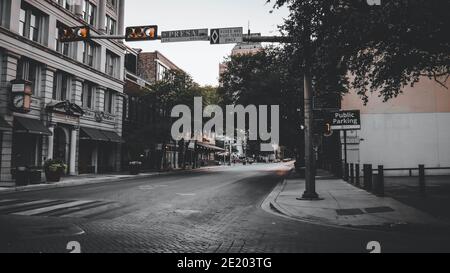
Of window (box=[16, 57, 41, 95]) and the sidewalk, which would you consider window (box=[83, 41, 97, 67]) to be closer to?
window (box=[16, 57, 41, 95])

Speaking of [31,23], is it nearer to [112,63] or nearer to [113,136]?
[112,63]

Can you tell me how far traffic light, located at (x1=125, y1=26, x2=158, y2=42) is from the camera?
1324 centimetres

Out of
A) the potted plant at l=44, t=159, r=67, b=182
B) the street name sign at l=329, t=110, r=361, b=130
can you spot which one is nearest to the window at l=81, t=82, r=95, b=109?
the potted plant at l=44, t=159, r=67, b=182

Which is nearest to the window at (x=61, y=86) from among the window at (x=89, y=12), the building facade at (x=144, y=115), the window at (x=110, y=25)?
the window at (x=89, y=12)

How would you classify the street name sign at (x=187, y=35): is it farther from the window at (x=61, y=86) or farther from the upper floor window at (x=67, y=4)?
the upper floor window at (x=67, y=4)

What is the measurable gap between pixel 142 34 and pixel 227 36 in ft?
9.21

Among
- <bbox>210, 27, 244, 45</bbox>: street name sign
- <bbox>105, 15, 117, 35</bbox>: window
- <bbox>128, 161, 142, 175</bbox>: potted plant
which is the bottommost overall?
<bbox>128, 161, 142, 175</bbox>: potted plant

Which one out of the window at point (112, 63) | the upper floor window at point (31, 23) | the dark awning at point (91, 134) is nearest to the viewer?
the upper floor window at point (31, 23)

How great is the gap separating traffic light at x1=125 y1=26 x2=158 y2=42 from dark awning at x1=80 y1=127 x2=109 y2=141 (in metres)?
21.1

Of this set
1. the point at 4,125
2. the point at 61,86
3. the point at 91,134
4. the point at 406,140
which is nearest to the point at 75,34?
the point at 4,125

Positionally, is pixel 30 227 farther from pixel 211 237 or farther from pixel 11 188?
pixel 11 188

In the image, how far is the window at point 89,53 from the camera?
112ft

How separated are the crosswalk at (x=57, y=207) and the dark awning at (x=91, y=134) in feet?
→ 64.2
